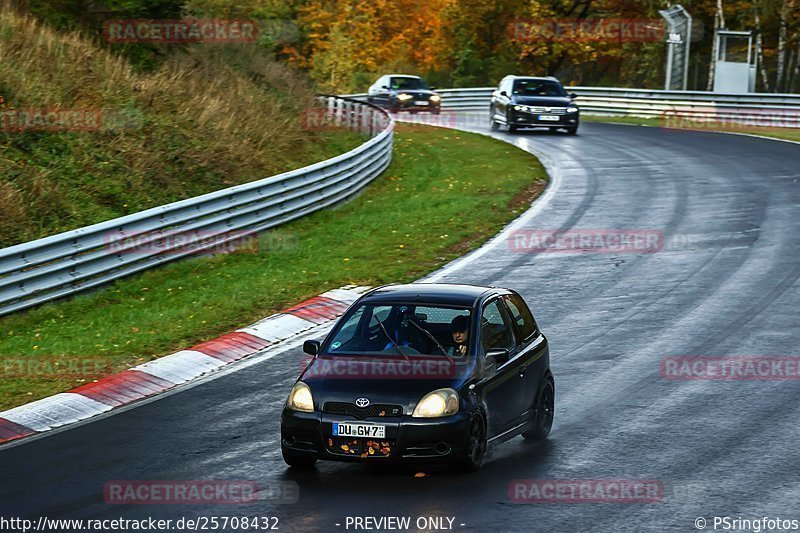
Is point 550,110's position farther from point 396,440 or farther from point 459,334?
point 396,440

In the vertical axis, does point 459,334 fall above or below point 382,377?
above

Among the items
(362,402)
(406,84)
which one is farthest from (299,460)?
(406,84)

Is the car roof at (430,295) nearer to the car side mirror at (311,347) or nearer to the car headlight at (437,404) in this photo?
the car side mirror at (311,347)

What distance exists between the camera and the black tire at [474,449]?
9398 millimetres

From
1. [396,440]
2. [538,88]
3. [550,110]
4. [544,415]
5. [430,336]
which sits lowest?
[544,415]

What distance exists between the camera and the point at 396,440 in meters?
9.20

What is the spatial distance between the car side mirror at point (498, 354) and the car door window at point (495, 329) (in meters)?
0.13

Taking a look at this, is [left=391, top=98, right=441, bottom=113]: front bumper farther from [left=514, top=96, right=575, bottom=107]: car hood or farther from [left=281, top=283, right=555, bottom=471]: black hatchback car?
[left=281, top=283, right=555, bottom=471]: black hatchback car

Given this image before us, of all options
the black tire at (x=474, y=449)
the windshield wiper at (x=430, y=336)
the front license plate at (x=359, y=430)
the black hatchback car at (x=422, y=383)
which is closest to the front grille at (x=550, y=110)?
the black hatchback car at (x=422, y=383)

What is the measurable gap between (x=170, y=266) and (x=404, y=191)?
8769 millimetres

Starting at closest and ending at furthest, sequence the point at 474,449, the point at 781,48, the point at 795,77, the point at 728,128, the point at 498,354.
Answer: the point at 474,449
the point at 498,354
the point at 728,128
the point at 795,77
the point at 781,48

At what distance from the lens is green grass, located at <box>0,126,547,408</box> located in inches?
561

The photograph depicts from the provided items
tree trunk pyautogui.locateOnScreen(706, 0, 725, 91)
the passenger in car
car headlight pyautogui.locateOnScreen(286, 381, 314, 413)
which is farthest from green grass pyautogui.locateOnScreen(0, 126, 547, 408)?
tree trunk pyautogui.locateOnScreen(706, 0, 725, 91)

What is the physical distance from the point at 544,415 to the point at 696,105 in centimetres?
3629
